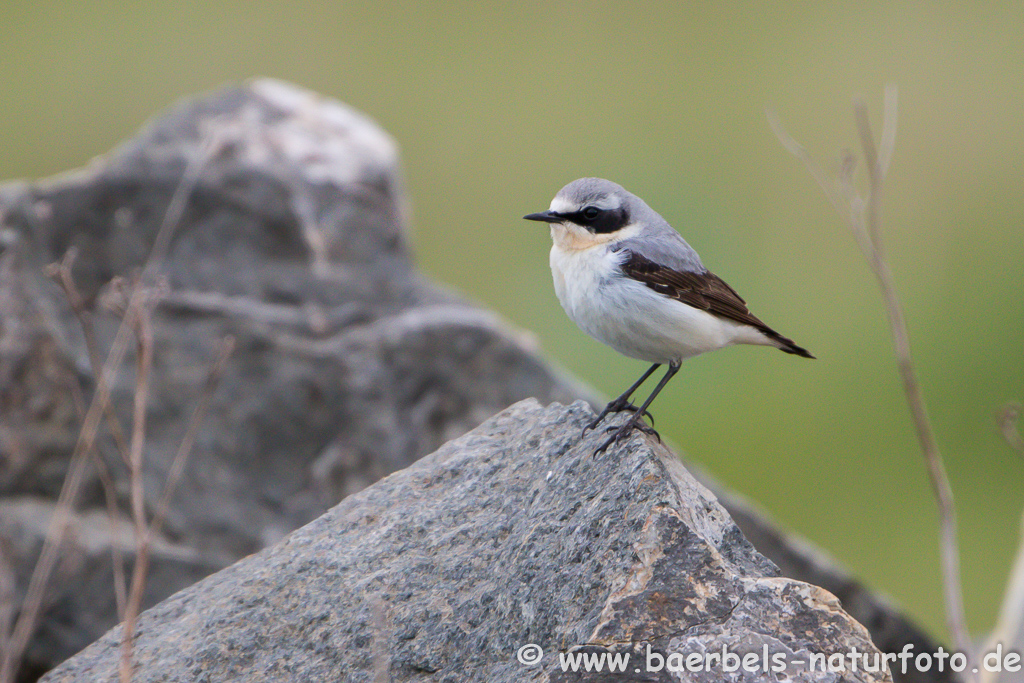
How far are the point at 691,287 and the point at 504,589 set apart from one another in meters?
1.53

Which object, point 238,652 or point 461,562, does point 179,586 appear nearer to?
point 238,652

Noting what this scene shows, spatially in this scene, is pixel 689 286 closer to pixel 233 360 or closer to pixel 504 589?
pixel 504 589

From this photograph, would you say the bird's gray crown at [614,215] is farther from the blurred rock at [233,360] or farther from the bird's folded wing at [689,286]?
the blurred rock at [233,360]

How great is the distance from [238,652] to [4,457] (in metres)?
2.52

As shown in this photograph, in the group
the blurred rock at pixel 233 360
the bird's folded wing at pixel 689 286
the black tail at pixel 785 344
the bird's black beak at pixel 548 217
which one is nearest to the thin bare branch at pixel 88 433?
the blurred rock at pixel 233 360

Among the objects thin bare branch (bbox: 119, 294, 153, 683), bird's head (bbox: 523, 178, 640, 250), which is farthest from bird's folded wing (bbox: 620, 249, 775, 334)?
thin bare branch (bbox: 119, 294, 153, 683)

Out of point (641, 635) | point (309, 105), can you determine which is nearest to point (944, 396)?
point (309, 105)

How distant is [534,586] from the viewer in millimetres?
3082

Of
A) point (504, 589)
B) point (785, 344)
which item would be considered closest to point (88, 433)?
point (504, 589)

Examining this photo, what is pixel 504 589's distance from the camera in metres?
3.14

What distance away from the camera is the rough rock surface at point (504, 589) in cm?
284

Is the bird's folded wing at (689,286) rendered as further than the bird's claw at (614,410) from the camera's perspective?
Yes

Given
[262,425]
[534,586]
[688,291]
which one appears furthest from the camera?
[262,425]

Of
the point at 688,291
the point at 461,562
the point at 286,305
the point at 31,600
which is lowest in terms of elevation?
the point at 31,600
